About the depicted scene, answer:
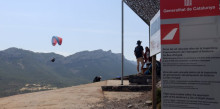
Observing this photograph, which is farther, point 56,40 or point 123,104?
point 56,40

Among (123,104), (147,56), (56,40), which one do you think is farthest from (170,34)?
(56,40)

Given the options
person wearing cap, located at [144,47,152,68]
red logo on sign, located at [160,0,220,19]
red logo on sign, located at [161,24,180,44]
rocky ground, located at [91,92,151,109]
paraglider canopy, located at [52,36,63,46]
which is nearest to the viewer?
red logo on sign, located at [160,0,220,19]

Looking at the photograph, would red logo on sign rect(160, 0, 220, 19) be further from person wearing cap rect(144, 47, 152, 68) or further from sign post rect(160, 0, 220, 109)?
person wearing cap rect(144, 47, 152, 68)

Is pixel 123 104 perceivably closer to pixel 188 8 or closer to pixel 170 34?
pixel 170 34

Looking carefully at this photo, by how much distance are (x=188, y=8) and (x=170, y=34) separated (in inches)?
16.5

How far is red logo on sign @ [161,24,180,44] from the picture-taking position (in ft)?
13.2

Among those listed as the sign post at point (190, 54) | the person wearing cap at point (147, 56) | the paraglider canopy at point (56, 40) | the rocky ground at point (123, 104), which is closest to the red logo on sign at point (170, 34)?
the sign post at point (190, 54)

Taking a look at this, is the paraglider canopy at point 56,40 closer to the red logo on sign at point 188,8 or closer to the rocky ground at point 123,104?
the rocky ground at point 123,104

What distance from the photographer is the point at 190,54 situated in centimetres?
395

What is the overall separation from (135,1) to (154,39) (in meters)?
14.3

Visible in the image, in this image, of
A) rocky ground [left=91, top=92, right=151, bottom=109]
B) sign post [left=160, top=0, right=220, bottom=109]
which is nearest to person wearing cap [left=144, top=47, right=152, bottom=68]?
rocky ground [left=91, top=92, right=151, bottom=109]

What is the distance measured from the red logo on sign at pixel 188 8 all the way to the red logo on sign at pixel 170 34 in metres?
0.14

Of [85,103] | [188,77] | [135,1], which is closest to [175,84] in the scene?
[188,77]

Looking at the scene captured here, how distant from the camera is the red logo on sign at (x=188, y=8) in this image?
3809 millimetres
